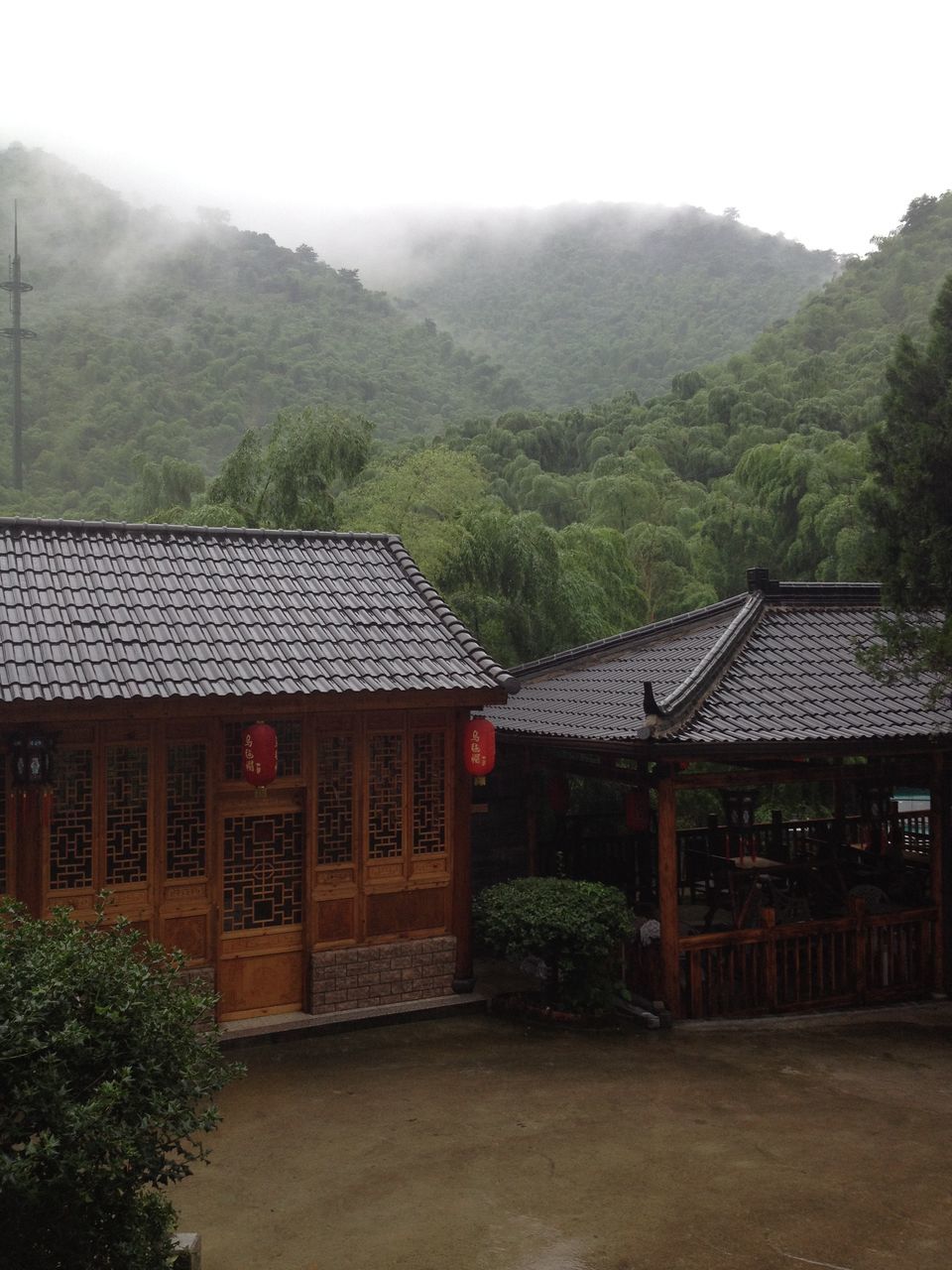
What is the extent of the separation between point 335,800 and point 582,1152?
12.6 feet

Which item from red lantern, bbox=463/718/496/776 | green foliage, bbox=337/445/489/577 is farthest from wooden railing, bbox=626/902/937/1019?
green foliage, bbox=337/445/489/577

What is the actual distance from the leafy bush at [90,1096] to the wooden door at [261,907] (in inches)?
183

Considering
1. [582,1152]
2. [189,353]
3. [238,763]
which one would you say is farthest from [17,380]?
[582,1152]

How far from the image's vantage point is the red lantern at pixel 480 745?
33.1 feet

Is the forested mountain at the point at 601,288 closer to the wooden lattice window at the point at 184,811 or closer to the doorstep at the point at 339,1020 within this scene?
the doorstep at the point at 339,1020

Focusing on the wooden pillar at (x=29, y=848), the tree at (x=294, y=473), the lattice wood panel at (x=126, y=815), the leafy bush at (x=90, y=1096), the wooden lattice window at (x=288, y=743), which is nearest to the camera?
the leafy bush at (x=90, y=1096)

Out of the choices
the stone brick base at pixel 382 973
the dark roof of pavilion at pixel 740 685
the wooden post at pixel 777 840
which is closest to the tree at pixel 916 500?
the dark roof of pavilion at pixel 740 685

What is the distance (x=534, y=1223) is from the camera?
619cm

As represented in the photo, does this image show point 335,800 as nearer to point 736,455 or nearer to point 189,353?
point 736,455

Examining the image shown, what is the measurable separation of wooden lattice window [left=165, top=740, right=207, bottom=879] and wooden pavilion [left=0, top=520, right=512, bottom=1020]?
0.6 inches

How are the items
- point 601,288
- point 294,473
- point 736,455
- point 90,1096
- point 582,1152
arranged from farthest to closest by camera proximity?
point 601,288, point 736,455, point 294,473, point 582,1152, point 90,1096

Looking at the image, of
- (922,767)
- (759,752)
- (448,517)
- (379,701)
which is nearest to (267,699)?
(379,701)

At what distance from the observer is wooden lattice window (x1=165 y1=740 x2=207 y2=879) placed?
30.5 ft

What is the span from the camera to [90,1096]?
174 inches
